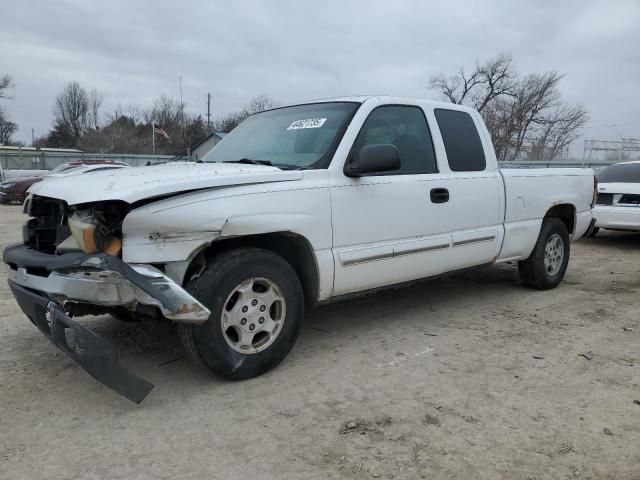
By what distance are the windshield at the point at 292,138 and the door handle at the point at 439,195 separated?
3.06 feet

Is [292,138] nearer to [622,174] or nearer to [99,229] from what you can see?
[99,229]

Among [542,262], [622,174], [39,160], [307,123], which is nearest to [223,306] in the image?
[307,123]

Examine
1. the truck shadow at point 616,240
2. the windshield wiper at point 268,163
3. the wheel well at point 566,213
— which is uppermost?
the windshield wiper at point 268,163

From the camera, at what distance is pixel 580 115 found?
4203cm

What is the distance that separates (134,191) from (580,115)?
45674mm

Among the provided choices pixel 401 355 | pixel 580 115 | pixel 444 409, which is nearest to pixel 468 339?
pixel 401 355

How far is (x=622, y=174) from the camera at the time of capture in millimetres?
9523

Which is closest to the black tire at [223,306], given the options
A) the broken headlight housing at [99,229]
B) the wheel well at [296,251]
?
the wheel well at [296,251]

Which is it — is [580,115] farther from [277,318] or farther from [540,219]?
[277,318]

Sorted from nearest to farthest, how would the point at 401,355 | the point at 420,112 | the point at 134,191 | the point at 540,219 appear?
the point at 134,191 < the point at 401,355 < the point at 420,112 < the point at 540,219

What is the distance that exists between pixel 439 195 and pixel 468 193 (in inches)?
16.6

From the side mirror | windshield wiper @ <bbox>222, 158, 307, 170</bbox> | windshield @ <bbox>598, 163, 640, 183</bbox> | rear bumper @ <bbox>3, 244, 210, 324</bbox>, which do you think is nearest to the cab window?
the side mirror

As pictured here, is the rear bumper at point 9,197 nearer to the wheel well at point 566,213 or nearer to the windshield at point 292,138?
the windshield at point 292,138

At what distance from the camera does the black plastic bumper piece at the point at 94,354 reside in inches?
110
